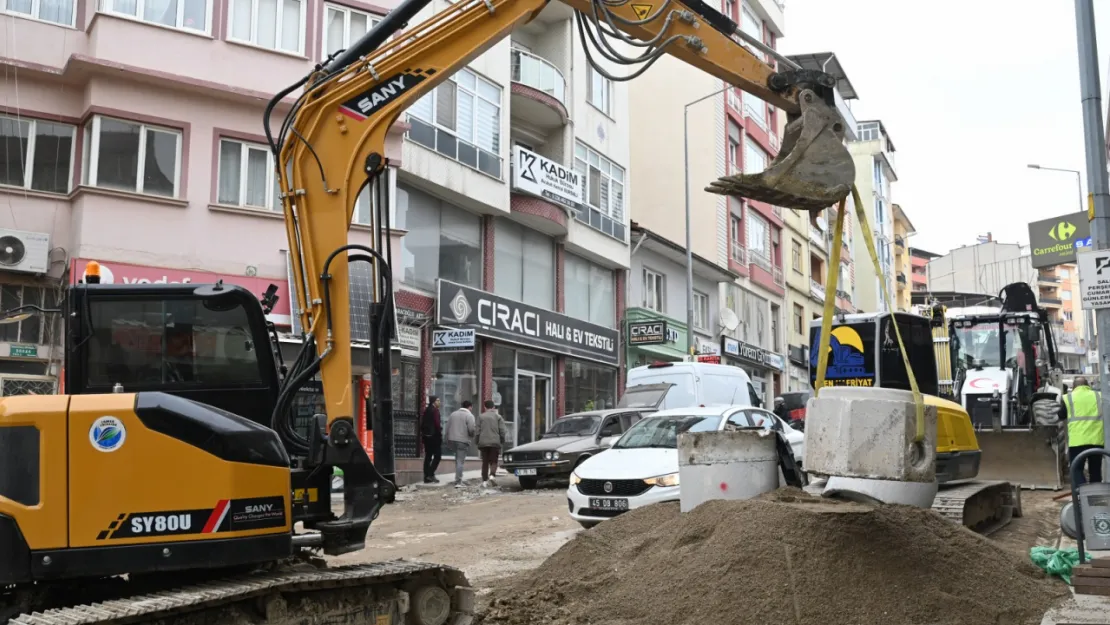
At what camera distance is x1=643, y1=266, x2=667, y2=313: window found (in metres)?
35.3

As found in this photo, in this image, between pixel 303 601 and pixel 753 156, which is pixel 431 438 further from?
pixel 753 156

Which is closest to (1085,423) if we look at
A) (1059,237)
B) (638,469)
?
(1059,237)

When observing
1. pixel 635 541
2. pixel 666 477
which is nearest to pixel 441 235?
pixel 666 477

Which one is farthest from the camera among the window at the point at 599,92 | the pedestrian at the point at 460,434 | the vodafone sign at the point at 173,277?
the window at the point at 599,92

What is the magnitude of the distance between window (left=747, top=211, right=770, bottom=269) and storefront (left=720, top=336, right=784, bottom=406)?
4.19 metres

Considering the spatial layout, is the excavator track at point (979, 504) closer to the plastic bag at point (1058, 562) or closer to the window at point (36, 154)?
the plastic bag at point (1058, 562)

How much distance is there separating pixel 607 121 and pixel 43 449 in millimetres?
27728

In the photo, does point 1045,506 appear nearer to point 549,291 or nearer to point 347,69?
point 347,69

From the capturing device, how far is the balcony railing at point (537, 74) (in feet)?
87.2

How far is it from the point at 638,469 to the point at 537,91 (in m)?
16.3

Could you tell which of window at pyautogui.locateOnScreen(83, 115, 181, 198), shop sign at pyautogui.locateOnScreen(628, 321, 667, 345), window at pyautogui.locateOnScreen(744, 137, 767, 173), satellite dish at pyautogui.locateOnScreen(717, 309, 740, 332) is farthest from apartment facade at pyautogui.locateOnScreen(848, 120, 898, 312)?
window at pyautogui.locateOnScreen(83, 115, 181, 198)

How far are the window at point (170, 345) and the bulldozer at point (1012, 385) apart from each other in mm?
12778

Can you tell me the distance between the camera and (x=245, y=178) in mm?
19688

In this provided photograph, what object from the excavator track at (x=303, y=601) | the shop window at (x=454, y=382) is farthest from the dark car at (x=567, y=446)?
the excavator track at (x=303, y=601)
